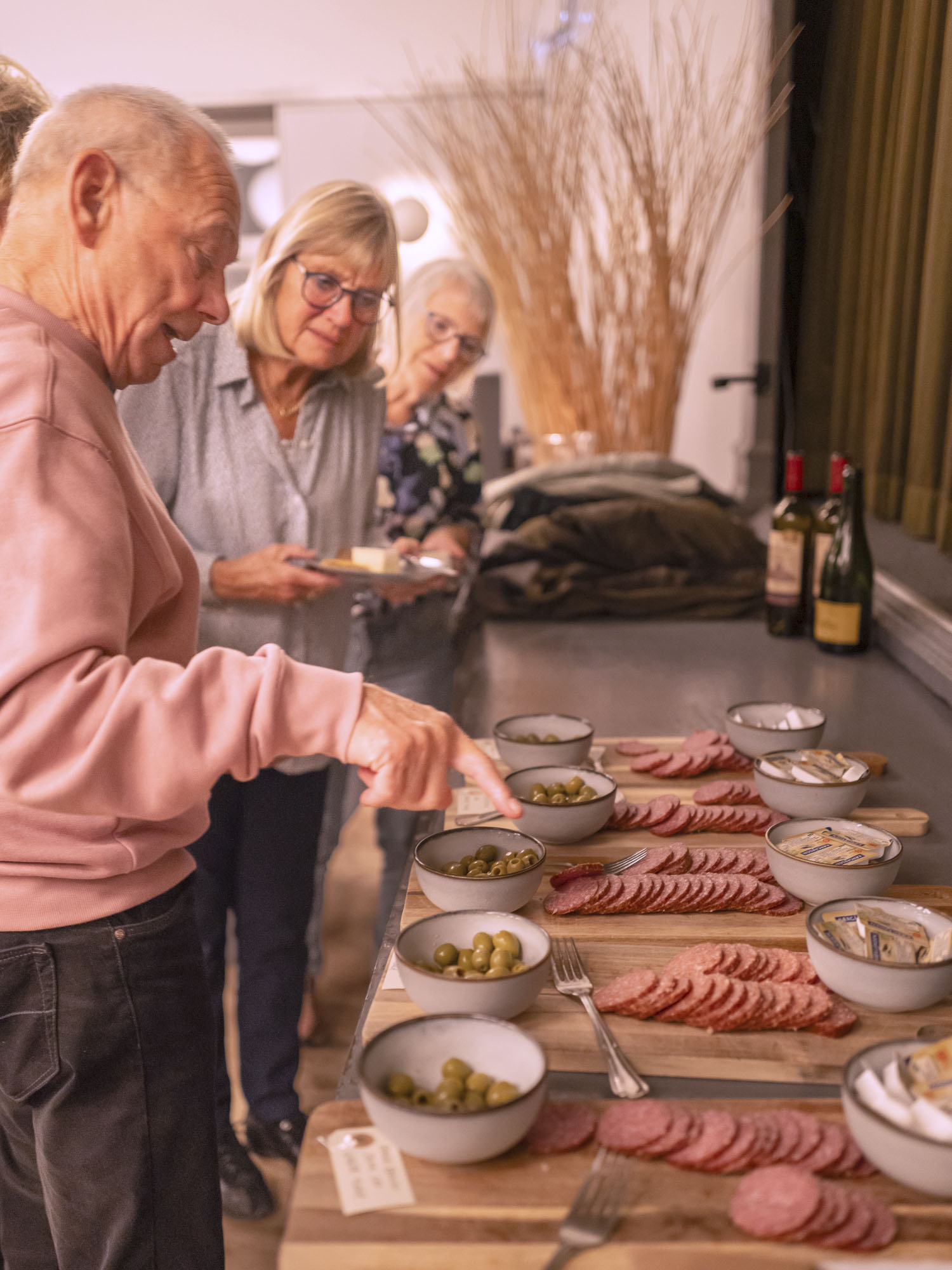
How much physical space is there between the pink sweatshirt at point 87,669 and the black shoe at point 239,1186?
1294mm

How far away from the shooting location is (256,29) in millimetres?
5793

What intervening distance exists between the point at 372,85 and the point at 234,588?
5.18 metres

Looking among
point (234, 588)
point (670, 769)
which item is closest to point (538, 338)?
point (234, 588)

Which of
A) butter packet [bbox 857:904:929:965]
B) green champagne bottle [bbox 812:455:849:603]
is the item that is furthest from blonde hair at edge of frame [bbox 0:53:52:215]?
green champagne bottle [bbox 812:455:849:603]

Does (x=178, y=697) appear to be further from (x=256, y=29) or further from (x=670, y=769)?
(x=256, y=29)

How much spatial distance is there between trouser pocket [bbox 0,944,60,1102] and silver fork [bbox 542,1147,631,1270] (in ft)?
1.64

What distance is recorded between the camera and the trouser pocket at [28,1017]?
0.93 meters

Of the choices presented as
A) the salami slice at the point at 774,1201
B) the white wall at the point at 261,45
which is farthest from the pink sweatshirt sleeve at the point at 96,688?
the white wall at the point at 261,45

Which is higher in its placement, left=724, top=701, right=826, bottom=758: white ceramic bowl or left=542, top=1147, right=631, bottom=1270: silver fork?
left=724, top=701, right=826, bottom=758: white ceramic bowl

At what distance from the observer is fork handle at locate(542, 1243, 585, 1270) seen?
0.60 metres

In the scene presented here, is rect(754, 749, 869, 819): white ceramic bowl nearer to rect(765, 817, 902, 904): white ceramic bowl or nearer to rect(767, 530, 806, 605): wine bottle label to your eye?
rect(765, 817, 902, 904): white ceramic bowl

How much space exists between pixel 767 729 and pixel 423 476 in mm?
1206

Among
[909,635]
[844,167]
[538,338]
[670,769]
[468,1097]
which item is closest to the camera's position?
→ [468,1097]

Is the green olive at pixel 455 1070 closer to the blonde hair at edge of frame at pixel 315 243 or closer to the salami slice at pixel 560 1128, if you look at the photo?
the salami slice at pixel 560 1128
